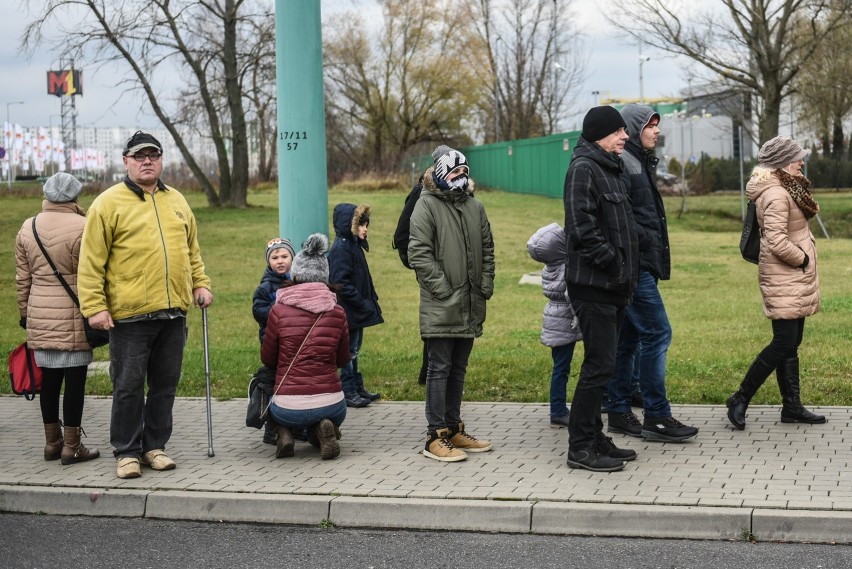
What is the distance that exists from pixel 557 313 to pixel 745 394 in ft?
4.35

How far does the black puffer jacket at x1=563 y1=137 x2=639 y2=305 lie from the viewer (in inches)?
253

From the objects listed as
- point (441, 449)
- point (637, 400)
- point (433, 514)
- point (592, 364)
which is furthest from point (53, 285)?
point (637, 400)

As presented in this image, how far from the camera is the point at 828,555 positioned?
522 centimetres

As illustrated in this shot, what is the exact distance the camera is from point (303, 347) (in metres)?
7.02

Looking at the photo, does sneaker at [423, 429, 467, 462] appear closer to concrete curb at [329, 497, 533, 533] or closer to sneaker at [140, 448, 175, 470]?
concrete curb at [329, 497, 533, 533]

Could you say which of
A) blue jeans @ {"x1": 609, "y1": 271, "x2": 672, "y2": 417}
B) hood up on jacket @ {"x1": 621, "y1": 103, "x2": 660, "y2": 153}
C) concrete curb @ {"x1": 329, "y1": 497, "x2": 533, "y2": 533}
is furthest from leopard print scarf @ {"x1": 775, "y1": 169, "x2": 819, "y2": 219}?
concrete curb @ {"x1": 329, "y1": 497, "x2": 533, "y2": 533}

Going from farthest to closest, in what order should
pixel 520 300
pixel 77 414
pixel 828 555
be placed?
pixel 520 300 → pixel 77 414 → pixel 828 555

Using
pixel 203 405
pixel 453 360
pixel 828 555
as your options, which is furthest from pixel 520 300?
pixel 828 555

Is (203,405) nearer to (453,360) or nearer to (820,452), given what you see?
(453,360)

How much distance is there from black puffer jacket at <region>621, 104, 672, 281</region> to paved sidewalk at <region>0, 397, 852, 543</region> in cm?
115

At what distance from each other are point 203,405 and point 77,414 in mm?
1949

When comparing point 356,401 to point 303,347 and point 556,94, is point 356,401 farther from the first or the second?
point 556,94

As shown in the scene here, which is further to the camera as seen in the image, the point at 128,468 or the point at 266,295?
the point at 266,295

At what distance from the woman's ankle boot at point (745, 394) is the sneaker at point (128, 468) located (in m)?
3.73
